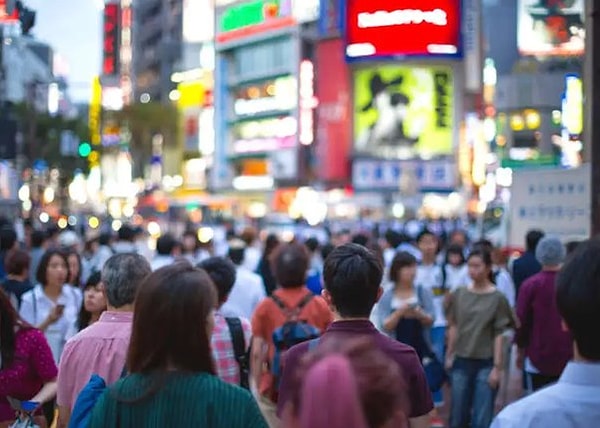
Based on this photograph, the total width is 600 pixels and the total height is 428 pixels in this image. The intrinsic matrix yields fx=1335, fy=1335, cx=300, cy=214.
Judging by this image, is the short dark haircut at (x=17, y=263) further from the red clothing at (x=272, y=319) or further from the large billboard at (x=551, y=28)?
the large billboard at (x=551, y=28)

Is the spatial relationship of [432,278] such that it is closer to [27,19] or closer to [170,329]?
[27,19]

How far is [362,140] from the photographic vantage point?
71812mm

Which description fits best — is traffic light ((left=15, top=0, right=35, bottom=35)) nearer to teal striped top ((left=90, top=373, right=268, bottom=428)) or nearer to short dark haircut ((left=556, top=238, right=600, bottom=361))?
teal striped top ((left=90, top=373, right=268, bottom=428))

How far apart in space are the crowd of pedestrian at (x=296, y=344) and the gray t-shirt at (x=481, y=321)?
1cm

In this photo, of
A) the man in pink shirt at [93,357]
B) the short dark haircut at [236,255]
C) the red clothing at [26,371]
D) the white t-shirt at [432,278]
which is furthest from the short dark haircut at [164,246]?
the man in pink shirt at [93,357]

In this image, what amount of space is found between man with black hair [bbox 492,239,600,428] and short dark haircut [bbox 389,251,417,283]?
19.6 ft

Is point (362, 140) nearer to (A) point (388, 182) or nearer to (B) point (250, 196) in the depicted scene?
(A) point (388, 182)

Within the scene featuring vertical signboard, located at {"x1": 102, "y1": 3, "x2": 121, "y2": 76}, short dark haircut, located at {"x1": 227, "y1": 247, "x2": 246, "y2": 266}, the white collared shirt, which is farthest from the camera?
vertical signboard, located at {"x1": 102, "y1": 3, "x2": 121, "y2": 76}

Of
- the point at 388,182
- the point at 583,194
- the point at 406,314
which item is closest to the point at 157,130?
the point at 388,182

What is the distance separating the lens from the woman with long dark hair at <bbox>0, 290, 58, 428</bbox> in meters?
6.10

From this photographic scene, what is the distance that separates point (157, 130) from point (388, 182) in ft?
112

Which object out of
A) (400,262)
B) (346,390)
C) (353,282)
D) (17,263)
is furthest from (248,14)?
(346,390)

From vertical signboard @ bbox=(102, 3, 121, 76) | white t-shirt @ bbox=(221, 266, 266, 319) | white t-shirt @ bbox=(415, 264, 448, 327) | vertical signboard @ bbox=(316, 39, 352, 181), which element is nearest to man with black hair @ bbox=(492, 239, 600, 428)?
white t-shirt @ bbox=(221, 266, 266, 319)

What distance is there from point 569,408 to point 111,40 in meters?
65.5
